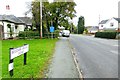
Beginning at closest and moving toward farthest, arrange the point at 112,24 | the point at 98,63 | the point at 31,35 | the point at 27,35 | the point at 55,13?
the point at 98,63
the point at 27,35
the point at 31,35
the point at 55,13
the point at 112,24

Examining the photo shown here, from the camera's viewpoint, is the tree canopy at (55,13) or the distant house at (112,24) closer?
the tree canopy at (55,13)

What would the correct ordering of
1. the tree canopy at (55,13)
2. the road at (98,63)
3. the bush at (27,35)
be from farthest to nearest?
the tree canopy at (55,13) < the bush at (27,35) < the road at (98,63)

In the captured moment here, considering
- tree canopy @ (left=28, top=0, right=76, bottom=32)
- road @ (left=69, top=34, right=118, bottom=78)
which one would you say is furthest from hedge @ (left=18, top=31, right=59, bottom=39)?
road @ (left=69, top=34, right=118, bottom=78)

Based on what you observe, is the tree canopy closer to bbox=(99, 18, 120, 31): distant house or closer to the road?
the road

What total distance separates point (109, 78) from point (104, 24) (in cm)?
10464

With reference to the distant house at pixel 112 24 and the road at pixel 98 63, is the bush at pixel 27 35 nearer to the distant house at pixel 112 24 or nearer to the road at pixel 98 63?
the road at pixel 98 63

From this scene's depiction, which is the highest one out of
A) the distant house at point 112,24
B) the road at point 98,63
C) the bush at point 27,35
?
the distant house at point 112,24

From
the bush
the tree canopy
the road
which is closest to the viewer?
the road

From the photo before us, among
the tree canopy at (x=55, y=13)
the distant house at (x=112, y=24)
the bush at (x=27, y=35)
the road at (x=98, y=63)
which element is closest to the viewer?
the road at (x=98, y=63)

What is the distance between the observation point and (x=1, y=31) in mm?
35938

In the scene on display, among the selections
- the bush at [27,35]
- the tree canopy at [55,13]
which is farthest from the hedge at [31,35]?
the tree canopy at [55,13]

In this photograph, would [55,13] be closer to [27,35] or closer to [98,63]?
[27,35]

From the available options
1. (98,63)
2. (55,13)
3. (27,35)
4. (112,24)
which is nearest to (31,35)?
(27,35)

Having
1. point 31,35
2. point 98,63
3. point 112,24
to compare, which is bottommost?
point 98,63
